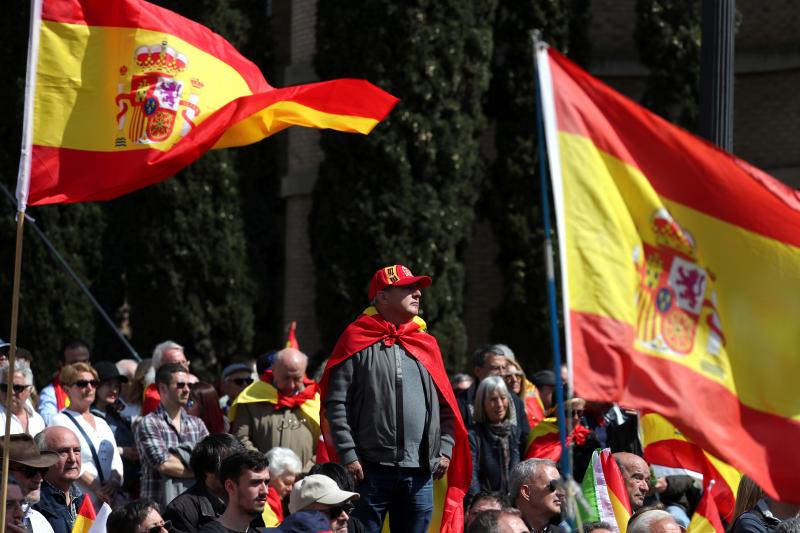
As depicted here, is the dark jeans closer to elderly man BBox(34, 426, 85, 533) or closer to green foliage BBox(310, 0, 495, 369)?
elderly man BBox(34, 426, 85, 533)

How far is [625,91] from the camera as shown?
19.9 m

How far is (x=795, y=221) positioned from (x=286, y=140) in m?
17.9

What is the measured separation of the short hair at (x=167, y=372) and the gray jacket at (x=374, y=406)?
6.08ft

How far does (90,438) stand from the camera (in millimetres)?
9703

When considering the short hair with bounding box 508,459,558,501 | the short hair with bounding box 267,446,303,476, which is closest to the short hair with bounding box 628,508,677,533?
the short hair with bounding box 508,459,558,501

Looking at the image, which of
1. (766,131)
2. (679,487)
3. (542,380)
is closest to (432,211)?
(766,131)

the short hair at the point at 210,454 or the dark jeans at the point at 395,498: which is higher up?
the short hair at the point at 210,454

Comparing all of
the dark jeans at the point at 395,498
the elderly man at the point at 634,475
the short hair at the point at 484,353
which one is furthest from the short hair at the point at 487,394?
the dark jeans at the point at 395,498

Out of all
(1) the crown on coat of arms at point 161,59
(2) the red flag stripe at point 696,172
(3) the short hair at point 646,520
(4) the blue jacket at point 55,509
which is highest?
(1) the crown on coat of arms at point 161,59

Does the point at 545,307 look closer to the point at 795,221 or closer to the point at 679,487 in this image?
the point at 679,487

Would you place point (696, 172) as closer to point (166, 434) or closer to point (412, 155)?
point (166, 434)

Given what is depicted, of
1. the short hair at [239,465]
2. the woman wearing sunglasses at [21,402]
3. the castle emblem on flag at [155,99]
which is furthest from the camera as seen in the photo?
the woman wearing sunglasses at [21,402]

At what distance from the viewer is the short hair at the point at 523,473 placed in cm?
855

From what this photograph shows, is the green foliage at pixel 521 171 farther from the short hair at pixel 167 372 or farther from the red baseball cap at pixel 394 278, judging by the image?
the red baseball cap at pixel 394 278
